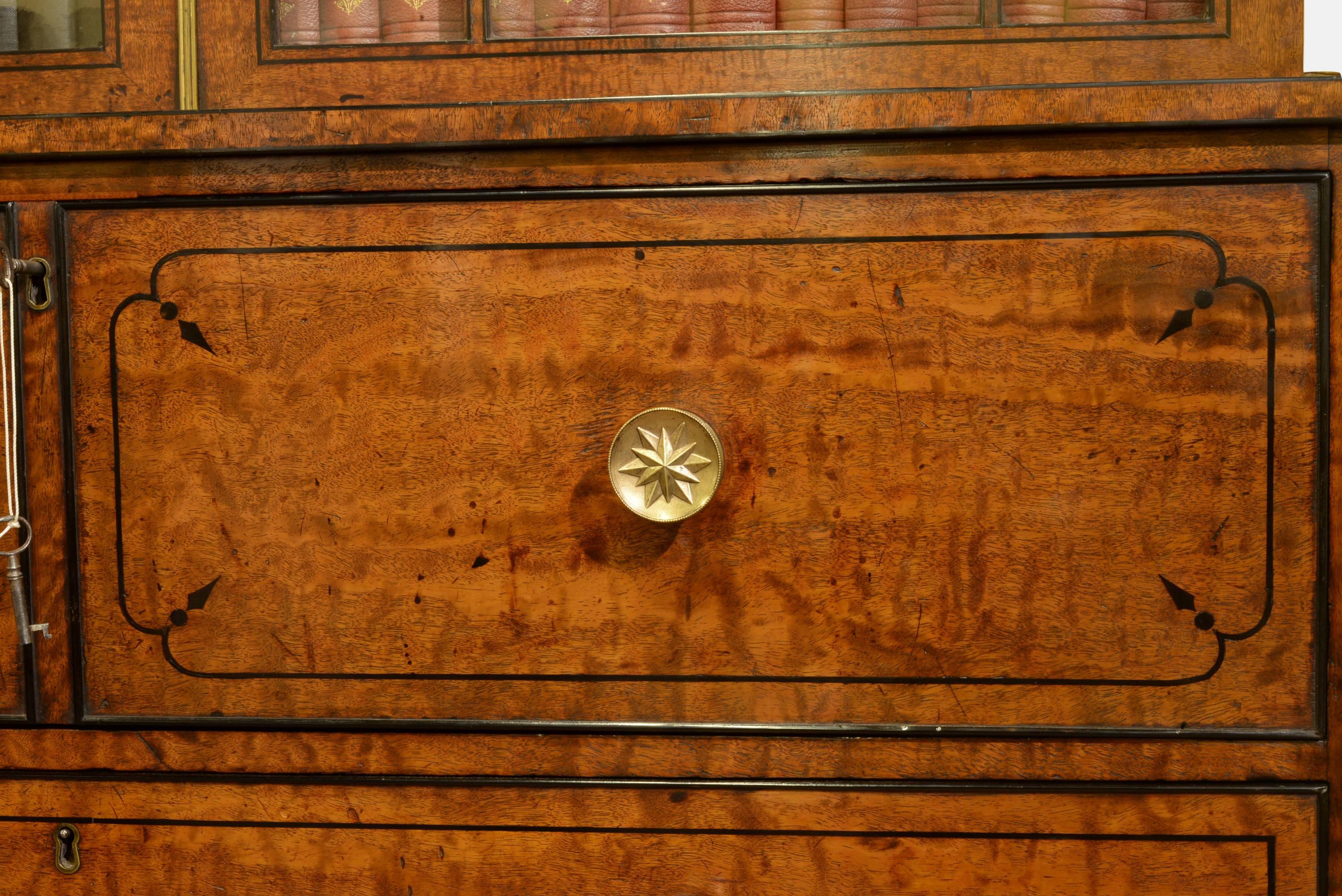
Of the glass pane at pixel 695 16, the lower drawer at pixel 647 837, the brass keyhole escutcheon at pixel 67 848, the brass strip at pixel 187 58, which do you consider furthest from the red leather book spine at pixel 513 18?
the brass keyhole escutcheon at pixel 67 848

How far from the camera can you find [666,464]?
0.66 meters

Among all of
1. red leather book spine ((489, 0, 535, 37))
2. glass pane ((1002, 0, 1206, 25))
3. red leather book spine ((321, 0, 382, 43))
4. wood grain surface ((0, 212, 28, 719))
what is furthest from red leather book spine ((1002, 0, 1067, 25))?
wood grain surface ((0, 212, 28, 719))

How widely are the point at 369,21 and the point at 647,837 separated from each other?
67cm

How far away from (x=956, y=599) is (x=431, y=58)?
574 mm

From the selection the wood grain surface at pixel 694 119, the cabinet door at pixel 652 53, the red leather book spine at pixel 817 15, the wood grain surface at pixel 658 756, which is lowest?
the wood grain surface at pixel 658 756

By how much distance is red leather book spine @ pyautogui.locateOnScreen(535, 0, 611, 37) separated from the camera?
27.8 inches

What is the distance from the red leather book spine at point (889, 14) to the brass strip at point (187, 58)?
0.51 metres

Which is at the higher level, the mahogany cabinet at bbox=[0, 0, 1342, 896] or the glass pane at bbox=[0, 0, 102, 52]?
the glass pane at bbox=[0, 0, 102, 52]

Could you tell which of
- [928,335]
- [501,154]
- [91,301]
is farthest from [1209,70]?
[91,301]

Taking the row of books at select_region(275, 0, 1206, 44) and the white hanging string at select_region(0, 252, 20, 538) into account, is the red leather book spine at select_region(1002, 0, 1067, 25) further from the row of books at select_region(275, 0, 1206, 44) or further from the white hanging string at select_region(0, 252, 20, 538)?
the white hanging string at select_region(0, 252, 20, 538)

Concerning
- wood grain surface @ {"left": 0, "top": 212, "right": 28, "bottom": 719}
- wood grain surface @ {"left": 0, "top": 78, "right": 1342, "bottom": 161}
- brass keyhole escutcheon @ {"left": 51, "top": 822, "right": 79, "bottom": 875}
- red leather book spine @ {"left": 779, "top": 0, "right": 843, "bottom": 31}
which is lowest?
brass keyhole escutcheon @ {"left": 51, "top": 822, "right": 79, "bottom": 875}

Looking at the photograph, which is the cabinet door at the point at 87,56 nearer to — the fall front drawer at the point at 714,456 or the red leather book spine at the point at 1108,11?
the fall front drawer at the point at 714,456

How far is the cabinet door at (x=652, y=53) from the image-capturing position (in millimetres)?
670

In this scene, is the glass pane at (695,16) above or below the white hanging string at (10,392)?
above
